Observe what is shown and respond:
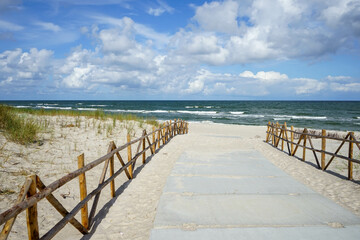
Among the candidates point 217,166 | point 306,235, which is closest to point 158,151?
point 217,166

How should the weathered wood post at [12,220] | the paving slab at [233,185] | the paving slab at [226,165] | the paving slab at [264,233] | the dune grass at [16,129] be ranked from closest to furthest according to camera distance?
the weathered wood post at [12,220] → the paving slab at [264,233] → the paving slab at [233,185] → the paving slab at [226,165] → the dune grass at [16,129]

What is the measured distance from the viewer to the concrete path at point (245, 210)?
3.42 m

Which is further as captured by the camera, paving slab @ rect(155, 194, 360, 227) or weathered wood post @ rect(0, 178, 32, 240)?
paving slab @ rect(155, 194, 360, 227)

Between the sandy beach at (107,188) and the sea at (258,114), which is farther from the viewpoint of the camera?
the sea at (258,114)

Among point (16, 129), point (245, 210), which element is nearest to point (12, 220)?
point (245, 210)

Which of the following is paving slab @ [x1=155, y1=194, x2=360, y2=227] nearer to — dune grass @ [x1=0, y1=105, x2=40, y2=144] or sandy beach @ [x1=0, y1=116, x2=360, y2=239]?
sandy beach @ [x1=0, y1=116, x2=360, y2=239]

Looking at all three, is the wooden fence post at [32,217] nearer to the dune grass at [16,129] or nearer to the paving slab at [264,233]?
the paving slab at [264,233]

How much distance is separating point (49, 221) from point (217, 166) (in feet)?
15.7

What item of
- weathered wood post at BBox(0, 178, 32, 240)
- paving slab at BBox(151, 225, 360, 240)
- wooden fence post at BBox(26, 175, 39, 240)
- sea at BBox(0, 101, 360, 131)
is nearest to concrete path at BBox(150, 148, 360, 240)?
paving slab at BBox(151, 225, 360, 240)

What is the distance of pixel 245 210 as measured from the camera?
4.12 meters

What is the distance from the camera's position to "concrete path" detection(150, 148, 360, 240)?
3.42 m

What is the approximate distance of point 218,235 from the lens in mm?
3332

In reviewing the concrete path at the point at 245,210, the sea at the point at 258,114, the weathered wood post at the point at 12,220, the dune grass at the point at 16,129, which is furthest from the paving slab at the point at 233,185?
the sea at the point at 258,114

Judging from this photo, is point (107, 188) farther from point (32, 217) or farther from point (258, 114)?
point (258, 114)
